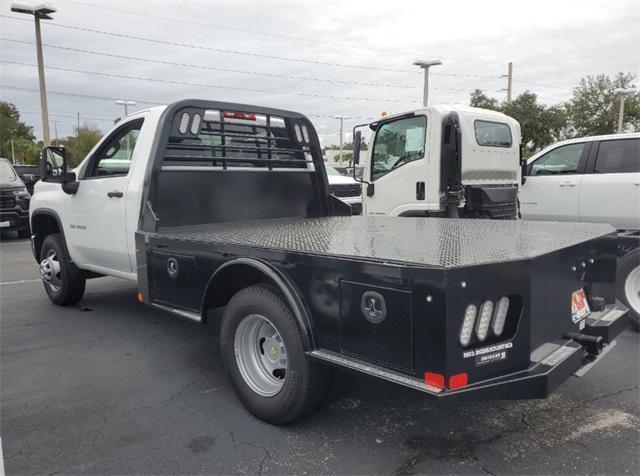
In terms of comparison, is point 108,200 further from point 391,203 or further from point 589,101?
point 589,101

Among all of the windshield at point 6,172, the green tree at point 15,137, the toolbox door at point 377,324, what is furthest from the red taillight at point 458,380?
the green tree at point 15,137

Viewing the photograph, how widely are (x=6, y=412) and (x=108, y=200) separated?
2098mm

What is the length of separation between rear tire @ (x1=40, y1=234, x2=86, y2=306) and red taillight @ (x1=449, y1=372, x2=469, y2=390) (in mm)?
4885

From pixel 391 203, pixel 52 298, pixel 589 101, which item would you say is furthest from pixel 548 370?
pixel 589 101

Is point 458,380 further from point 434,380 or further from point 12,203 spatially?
point 12,203

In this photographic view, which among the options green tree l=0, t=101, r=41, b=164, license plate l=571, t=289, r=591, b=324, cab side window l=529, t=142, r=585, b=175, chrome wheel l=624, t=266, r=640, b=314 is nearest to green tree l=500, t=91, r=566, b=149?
cab side window l=529, t=142, r=585, b=175

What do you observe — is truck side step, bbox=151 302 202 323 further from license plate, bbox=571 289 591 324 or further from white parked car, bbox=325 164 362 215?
white parked car, bbox=325 164 362 215

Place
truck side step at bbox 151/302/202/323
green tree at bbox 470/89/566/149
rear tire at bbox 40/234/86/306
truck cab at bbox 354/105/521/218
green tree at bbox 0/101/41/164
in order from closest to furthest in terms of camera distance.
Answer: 1. truck side step at bbox 151/302/202/323
2. rear tire at bbox 40/234/86/306
3. truck cab at bbox 354/105/521/218
4. green tree at bbox 470/89/566/149
5. green tree at bbox 0/101/41/164

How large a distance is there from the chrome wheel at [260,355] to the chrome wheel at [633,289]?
12.3 feet

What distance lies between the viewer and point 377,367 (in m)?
2.56

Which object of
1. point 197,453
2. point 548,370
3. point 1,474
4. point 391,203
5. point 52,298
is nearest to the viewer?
point 1,474

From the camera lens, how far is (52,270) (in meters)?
6.13

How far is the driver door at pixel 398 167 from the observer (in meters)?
6.77

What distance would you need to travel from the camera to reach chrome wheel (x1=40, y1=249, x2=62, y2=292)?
20.0 ft
